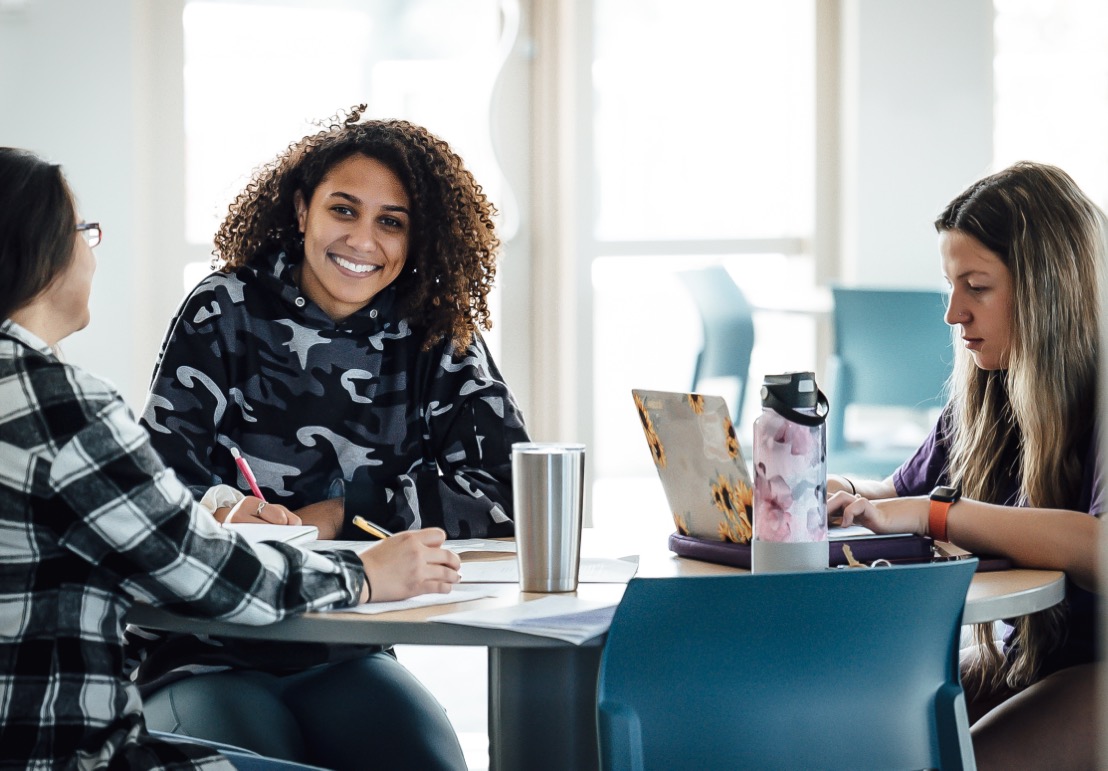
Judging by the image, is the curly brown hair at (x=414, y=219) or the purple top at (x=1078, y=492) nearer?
the purple top at (x=1078, y=492)

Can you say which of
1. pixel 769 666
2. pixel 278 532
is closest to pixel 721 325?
pixel 278 532

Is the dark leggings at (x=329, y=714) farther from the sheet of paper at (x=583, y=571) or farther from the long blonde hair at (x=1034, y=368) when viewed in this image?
the long blonde hair at (x=1034, y=368)

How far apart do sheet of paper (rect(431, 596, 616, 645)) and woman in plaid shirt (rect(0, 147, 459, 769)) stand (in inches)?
6.1

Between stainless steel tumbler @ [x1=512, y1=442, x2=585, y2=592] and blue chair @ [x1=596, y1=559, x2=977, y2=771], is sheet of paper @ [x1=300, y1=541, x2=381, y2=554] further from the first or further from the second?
blue chair @ [x1=596, y1=559, x2=977, y2=771]

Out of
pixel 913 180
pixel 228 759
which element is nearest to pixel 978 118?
pixel 913 180

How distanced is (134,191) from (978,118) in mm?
2743

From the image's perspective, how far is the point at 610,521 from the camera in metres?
4.59

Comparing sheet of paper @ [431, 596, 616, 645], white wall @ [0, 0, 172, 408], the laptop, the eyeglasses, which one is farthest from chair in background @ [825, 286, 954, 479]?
the eyeglasses

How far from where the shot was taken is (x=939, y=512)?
158 cm

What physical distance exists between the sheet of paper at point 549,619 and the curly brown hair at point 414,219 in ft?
2.65

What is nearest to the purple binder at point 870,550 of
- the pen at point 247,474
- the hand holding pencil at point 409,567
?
the hand holding pencil at point 409,567

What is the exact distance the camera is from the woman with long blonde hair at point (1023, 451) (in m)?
1.57

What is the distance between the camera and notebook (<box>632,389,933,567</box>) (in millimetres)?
1468

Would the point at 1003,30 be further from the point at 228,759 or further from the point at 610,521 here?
the point at 228,759
